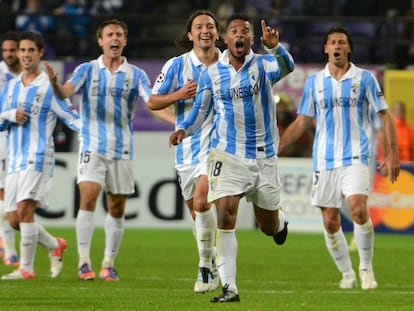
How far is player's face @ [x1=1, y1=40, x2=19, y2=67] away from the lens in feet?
49.8

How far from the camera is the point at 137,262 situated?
16109 millimetres

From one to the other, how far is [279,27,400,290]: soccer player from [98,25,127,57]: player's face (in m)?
1.99

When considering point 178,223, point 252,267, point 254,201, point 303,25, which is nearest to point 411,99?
point 303,25

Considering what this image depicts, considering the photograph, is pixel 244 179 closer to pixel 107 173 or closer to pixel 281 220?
pixel 281 220

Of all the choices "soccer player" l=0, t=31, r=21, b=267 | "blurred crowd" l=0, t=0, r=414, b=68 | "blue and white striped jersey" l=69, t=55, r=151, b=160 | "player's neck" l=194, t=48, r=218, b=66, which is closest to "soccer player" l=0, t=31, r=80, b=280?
"blue and white striped jersey" l=69, t=55, r=151, b=160

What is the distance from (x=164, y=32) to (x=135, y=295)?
13.8 m

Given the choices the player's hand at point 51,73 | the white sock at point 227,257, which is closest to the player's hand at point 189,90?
the white sock at point 227,257

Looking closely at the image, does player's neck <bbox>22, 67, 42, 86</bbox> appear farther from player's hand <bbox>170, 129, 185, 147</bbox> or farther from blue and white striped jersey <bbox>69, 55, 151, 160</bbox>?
player's hand <bbox>170, 129, 185, 147</bbox>

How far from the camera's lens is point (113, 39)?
1379 cm

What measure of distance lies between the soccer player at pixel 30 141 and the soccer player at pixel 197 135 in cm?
176

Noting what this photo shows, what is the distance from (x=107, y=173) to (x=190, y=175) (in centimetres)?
161

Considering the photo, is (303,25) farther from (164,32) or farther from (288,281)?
(288,281)

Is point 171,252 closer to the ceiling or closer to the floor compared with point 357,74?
closer to the floor

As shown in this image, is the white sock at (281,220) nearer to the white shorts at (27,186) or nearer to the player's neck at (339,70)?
the player's neck at (339,70)
